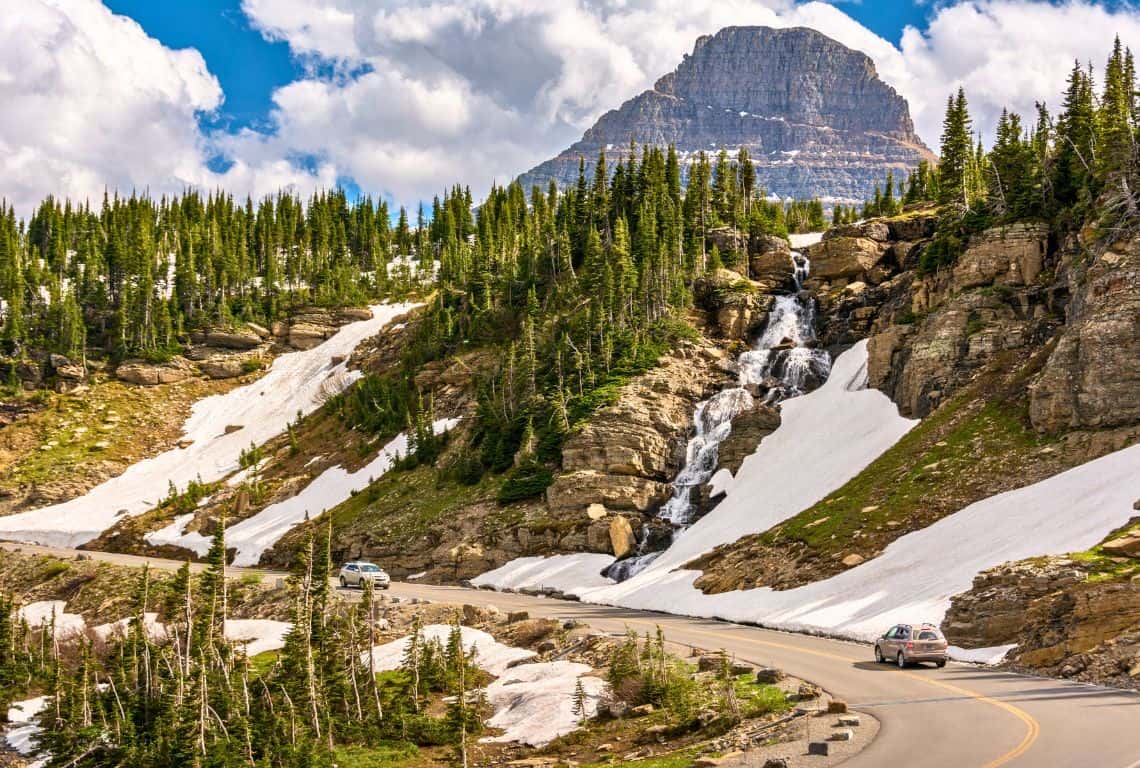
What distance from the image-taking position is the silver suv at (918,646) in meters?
28.1

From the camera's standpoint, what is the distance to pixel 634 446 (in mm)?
64750

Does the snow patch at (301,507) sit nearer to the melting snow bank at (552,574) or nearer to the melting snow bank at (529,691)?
the melting snow bank at (552,574)

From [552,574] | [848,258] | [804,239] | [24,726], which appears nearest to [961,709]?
[552,574]

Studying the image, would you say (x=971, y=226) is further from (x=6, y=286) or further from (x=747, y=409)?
(x=6, y=286)

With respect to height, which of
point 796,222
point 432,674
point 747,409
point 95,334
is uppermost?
point 796,222

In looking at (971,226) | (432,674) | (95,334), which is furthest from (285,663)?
(95,334)

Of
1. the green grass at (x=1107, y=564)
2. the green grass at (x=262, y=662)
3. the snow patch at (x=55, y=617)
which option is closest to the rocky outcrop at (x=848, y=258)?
the green grass at (x=1107, y=564)

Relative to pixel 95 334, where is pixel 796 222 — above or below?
above

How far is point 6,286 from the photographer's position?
126m

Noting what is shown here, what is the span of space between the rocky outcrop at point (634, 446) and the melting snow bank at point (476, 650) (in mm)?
20857

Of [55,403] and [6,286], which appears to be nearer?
[55,403]

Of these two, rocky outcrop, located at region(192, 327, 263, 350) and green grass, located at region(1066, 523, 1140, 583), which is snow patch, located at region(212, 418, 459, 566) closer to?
rocky outcrop, located at region(192, 327, 263, 350)

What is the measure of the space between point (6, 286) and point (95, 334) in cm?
1559

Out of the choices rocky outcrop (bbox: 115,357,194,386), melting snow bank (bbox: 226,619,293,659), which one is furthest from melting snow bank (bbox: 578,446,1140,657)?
rocky outcrop (bbox: 115,357,194,386)
